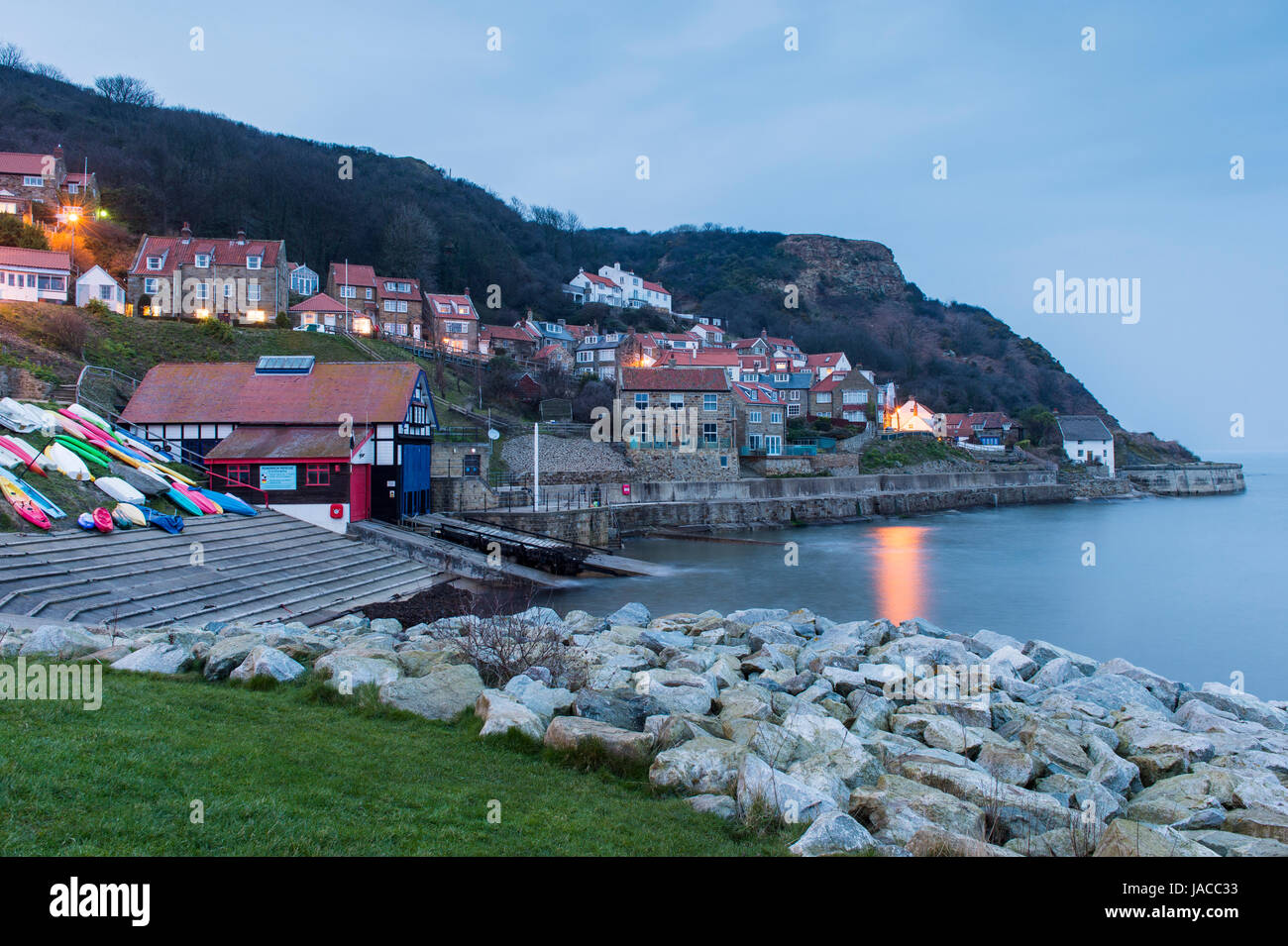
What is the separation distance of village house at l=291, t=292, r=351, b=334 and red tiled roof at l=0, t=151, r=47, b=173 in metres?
25.9

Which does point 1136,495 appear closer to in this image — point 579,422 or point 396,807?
point 579,422

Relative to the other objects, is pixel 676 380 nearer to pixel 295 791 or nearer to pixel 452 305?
pixel 452 305

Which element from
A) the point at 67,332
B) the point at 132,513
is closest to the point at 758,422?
the point at 67,332

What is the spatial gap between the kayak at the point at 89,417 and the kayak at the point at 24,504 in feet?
25.9

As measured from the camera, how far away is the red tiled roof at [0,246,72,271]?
142 ft

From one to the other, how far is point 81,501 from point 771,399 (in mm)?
45087

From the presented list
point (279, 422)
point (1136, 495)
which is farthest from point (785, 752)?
point (1136, 495)

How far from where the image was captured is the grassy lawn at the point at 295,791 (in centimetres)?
470

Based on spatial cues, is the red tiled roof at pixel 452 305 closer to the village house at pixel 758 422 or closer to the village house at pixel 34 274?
the village house at pixel 758 422

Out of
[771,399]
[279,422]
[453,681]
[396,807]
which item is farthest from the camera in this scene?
[771,399]

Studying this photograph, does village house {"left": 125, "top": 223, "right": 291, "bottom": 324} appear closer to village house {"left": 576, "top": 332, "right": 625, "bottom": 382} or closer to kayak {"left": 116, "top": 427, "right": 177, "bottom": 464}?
kayak {"left": 116, "top": 427, "right": 177, "bottom": 464}

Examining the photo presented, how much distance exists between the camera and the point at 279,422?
2788 centimetres

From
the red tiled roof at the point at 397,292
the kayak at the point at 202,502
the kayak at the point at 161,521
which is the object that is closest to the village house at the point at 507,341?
the red tiled roof at the point at 397,292

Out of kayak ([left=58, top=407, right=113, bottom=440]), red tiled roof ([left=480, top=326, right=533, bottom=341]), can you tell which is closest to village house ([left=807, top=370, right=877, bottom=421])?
red tiled roof ([left=480, top=326, right=533, bottom=341])
